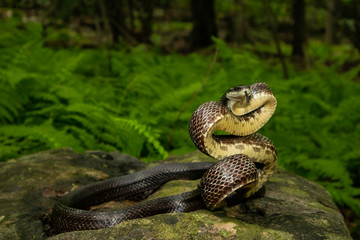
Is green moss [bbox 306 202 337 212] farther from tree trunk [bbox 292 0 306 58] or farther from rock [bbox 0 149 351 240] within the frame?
tree trunk [bbox 292 0 306 58]

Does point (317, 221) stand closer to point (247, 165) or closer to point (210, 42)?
point (247, 165)

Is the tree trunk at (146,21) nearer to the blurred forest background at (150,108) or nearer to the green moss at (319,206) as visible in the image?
the blurred forest background at (150,108)

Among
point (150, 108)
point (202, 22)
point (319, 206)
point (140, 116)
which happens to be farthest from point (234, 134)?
point (202, 22)

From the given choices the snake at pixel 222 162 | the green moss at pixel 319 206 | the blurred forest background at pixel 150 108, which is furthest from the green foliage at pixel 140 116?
the snake at pixel 222 162

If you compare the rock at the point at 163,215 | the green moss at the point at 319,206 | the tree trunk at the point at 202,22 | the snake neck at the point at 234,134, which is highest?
the tree trunk at the point at 202,22

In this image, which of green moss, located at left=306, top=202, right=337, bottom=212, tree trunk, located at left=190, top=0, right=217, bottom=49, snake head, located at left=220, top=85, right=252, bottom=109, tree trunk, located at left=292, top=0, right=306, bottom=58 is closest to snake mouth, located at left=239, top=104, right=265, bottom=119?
snake head, located at left=220, top=85, right=252, bottom=109

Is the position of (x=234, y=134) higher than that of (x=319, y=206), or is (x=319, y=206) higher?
(x=234, y=134)

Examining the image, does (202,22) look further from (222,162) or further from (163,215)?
(163,215)
